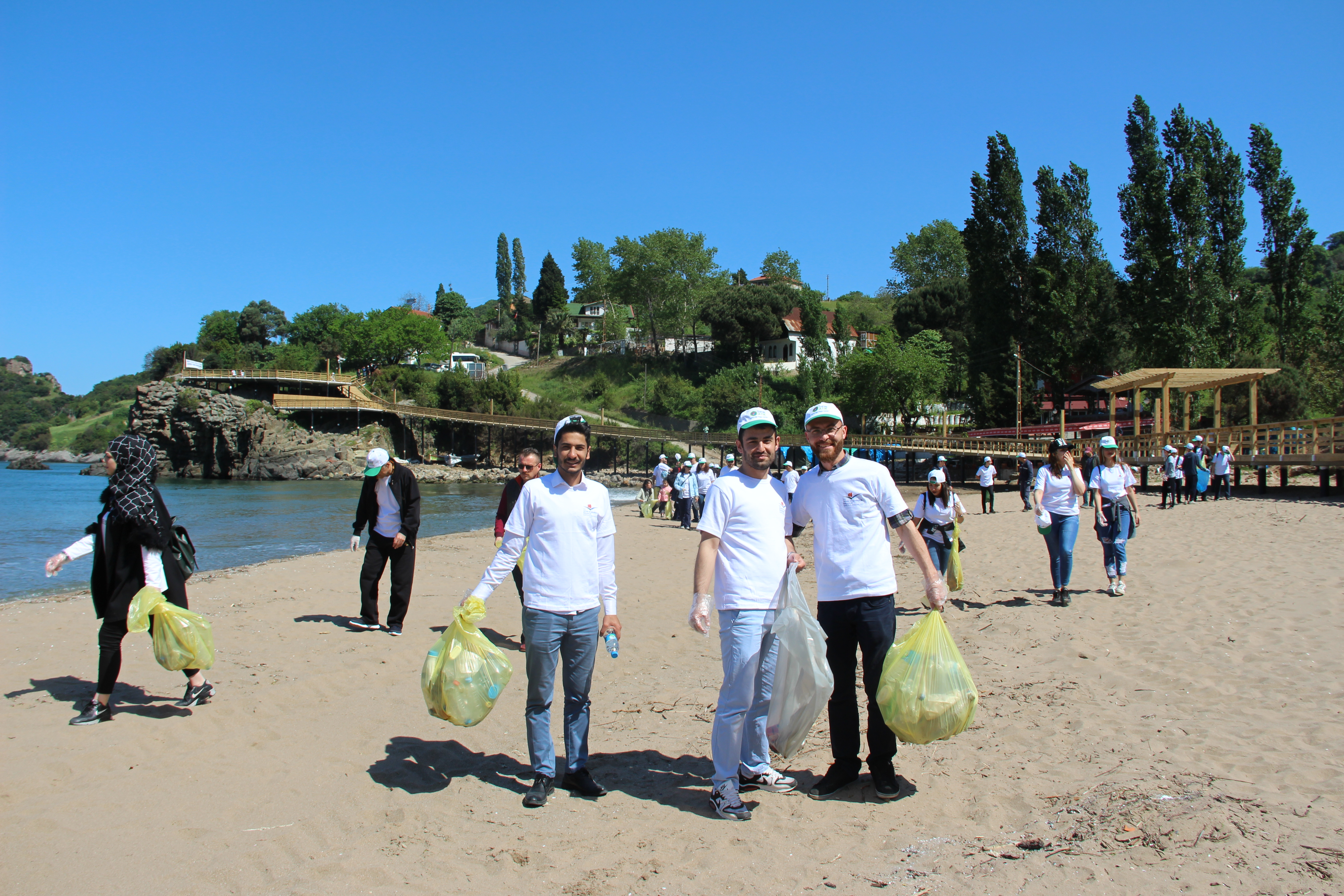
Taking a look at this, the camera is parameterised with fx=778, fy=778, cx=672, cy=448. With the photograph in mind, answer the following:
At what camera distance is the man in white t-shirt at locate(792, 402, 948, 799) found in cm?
359

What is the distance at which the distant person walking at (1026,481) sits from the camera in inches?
816

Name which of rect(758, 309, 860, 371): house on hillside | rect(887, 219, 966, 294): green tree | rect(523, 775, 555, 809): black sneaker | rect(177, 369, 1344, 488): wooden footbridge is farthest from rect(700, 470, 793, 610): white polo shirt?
rect(887, 219, 966, 294): green tree

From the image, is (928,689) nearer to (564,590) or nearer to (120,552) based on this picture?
(564,590)

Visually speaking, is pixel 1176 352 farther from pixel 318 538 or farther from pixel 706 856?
pixel 706 856

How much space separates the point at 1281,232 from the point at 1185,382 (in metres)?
17.5

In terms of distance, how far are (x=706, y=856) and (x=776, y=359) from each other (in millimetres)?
67253

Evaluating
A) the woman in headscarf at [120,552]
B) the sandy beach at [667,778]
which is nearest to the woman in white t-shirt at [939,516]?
the sandy beach at [667,778]

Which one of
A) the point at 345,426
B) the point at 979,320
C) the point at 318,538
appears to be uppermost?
the point at 979,320

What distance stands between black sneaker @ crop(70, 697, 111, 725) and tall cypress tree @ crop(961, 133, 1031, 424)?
43670 mm

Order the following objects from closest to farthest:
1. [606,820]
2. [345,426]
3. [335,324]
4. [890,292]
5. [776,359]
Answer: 1. [606,820]
2. [345,426]
3. [776,359]
4. [335,324]
5. [890,292]

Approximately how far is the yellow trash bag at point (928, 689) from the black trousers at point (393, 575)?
4.79 meters

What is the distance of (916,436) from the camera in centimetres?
4156

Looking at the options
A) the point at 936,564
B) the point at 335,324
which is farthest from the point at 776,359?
the point at 936,564

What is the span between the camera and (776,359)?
227 feet
